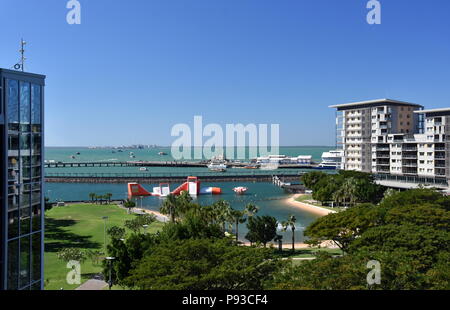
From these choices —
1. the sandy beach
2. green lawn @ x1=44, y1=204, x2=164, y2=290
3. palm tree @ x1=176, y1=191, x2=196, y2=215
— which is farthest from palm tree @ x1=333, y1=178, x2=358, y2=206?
green lawn @ x1=44, y1=204, x2=164, y2=290

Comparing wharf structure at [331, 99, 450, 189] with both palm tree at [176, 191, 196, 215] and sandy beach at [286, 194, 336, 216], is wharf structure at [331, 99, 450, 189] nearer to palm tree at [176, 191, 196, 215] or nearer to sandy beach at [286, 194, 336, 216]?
sandy beach at [286, 194, 336, 216]

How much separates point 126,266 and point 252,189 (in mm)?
82546

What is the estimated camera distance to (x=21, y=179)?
15.4 meters

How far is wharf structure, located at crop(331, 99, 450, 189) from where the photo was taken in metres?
77.3

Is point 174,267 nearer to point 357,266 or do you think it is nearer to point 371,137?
point 357,266

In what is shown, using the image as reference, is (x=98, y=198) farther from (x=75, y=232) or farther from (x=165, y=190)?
(x=75, y=232)

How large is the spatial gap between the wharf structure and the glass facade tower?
75.5 m

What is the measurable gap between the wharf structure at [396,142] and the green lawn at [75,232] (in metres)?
51.9

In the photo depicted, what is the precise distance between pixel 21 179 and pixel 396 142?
81649 millimetres

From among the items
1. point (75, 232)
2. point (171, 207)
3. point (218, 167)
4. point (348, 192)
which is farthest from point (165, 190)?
point (218, 167)

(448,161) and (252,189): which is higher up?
(448,161)

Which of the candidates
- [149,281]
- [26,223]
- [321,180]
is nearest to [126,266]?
[149,281]

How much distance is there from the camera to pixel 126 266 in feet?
101
